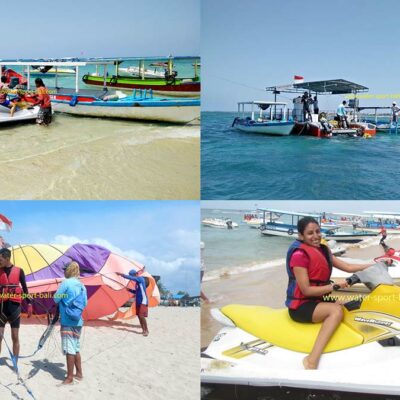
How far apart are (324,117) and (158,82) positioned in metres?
1.09

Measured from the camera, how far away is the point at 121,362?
2486 mm

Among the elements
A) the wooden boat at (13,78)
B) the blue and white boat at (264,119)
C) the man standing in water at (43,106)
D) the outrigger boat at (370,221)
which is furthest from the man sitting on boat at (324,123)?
the wooden boat at (13,78)

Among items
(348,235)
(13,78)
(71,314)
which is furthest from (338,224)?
(13,78)

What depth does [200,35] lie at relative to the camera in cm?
277

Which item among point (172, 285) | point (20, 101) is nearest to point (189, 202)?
point (172, 285)

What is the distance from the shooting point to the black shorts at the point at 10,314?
246 cm

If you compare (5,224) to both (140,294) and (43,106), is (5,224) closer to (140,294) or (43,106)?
(140,294)

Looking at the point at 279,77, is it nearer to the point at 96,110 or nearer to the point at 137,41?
the point at 137,41

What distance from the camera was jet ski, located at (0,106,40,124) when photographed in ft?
10.3

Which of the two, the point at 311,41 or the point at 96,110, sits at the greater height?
the point at 311,41

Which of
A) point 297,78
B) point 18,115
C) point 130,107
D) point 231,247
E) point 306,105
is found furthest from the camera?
point 130,107

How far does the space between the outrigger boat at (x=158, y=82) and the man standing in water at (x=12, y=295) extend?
134cm

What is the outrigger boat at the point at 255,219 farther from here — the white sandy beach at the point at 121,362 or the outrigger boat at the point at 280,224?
the white sandy beach at the point at 121,362

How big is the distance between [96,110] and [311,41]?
1.48 metres
